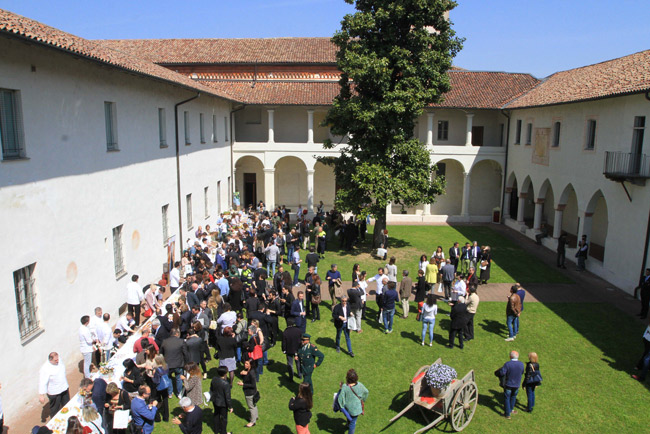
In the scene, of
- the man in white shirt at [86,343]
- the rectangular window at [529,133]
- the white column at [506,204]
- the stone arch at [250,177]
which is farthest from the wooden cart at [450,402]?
the stone arch at [250,177]

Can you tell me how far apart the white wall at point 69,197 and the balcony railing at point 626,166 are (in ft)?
53.4

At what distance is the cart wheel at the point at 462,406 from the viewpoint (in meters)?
9.04

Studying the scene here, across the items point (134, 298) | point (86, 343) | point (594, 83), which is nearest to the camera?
point (86, 343)

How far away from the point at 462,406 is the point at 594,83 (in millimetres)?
18320

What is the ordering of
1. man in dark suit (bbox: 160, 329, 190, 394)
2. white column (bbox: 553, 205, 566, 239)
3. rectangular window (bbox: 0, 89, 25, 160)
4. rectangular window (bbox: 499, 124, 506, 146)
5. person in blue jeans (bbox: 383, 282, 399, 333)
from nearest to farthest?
rectangular window (bbox: 0, 89, 25, 160) → man in dark suit (bbox: 160, 329, 190, 394) → person in blue jeans (bbox: 383, 282, 399, 333) → white column (bbox: 553, 205, 566, 239) → rectangular window (bbox: 499, 124, 506, 146)

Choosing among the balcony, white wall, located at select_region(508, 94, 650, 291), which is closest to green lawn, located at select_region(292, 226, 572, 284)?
white wall, located at select_region(508, 94, 650, 291)

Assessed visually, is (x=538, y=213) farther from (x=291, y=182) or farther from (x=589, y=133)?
(x=291, y=182)

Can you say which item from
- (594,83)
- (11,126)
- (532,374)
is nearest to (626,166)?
(594,83)

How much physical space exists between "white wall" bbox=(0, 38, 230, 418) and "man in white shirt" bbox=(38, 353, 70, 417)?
0.84 metres

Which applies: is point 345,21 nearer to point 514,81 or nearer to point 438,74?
point 438,74

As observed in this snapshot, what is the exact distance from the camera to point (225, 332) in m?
9.84

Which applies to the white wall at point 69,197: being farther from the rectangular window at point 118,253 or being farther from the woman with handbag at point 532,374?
the woman with handbag at point 532,374

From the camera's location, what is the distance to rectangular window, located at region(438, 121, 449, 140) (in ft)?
105

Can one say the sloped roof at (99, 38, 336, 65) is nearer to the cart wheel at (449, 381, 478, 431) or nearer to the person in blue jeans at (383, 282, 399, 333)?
the person in blue jeans at (383, 282, 399, 333)
